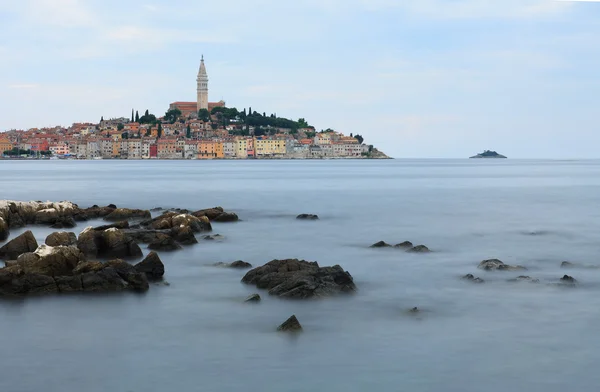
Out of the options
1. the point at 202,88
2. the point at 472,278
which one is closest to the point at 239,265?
the point at 472,278

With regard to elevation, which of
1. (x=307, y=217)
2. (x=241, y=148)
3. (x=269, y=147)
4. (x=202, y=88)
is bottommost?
(x=307, y=217)

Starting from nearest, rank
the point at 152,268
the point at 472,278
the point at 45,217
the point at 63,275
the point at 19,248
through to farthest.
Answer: the point at 63,275
the point at 152,268
the point at 472,278
the point at 19,248
the point at 45,217

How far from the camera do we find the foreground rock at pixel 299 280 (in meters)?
7.78

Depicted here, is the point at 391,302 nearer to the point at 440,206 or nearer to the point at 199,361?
the point at 199,361

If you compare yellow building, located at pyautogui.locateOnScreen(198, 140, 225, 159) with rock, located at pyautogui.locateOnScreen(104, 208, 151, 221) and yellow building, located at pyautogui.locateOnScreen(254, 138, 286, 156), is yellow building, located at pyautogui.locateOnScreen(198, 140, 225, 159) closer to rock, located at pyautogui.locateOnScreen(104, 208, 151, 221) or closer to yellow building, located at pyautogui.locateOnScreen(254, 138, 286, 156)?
yellow building, located at pyautogui.locateOnScreen(254, 138, 286, 156)

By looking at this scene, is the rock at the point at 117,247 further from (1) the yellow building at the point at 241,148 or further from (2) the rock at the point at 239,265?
(1) the yellow building at the point at 241,148

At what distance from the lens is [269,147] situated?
11169 centimetres

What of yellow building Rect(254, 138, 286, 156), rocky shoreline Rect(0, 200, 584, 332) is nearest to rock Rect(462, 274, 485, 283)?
rocky shoreline Rect(0, 200, 584, 332)

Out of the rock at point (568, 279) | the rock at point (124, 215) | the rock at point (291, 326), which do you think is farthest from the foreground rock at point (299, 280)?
the rock at point (124, 215)

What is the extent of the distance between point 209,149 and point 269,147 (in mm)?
10291

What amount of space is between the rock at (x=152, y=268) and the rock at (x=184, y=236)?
110 inches

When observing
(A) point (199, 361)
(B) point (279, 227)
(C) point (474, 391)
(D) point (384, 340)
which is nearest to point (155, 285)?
(A) point (199, 361)

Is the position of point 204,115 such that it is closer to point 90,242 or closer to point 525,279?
point 90,242

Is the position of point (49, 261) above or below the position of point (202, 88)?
below
